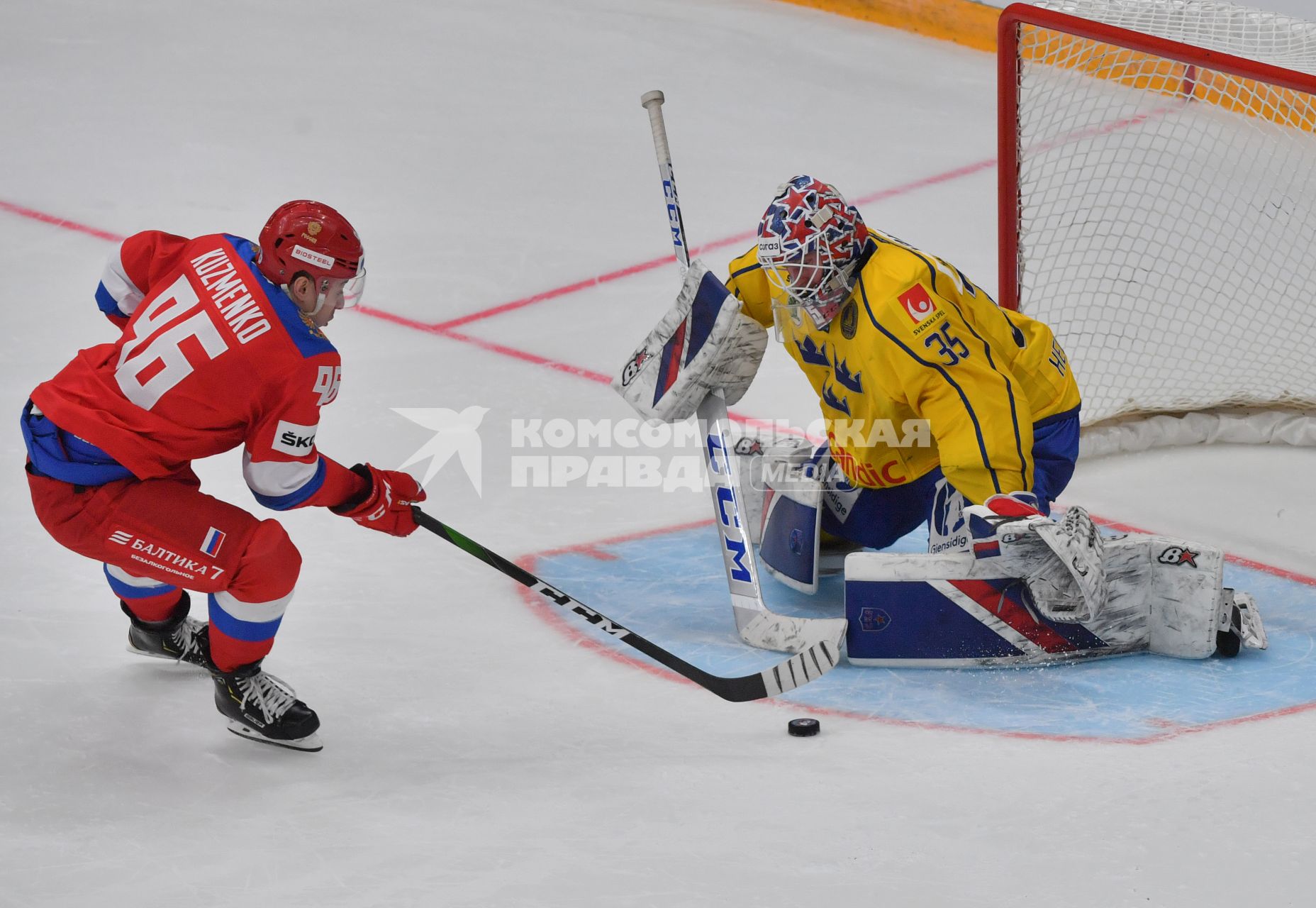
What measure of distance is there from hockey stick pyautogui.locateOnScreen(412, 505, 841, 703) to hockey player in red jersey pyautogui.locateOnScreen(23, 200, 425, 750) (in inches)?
9.4

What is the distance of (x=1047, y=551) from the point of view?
360 centimetres

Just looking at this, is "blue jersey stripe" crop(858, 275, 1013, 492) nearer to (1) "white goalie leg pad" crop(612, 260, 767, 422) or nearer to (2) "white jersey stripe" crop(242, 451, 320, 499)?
(1) "white goalie leg pad" crop(612, 260, 767, 422)

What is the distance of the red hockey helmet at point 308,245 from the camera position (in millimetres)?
3217

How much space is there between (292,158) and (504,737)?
446cm

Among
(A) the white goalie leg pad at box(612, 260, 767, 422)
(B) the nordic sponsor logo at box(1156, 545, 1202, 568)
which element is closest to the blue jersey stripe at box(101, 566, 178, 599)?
(A) the white goalie leg pad at box(612, 260, 767, 422)

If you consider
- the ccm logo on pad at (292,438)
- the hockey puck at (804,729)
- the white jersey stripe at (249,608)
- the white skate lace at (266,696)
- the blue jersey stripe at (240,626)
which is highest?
the ccm logo on pad at (292,438)

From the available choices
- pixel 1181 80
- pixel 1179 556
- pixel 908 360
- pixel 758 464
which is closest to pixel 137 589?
pixel 758 464

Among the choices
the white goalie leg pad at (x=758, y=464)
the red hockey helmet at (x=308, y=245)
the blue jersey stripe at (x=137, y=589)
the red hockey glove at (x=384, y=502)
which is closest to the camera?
the red hockey helmet at (x=308, y=245)

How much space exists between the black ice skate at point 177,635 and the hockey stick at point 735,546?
1.18 meters

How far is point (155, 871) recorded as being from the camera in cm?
291

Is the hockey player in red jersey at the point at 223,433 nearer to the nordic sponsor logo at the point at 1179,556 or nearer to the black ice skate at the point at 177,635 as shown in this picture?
the black ice skate at the point at 177,635

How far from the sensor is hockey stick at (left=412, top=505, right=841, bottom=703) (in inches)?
140

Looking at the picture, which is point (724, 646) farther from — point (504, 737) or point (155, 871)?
point (155, 871)

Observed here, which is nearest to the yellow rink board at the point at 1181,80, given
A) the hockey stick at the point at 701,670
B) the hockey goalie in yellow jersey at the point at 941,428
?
the hockey goalie in yellow jersey at the point at 941,428
